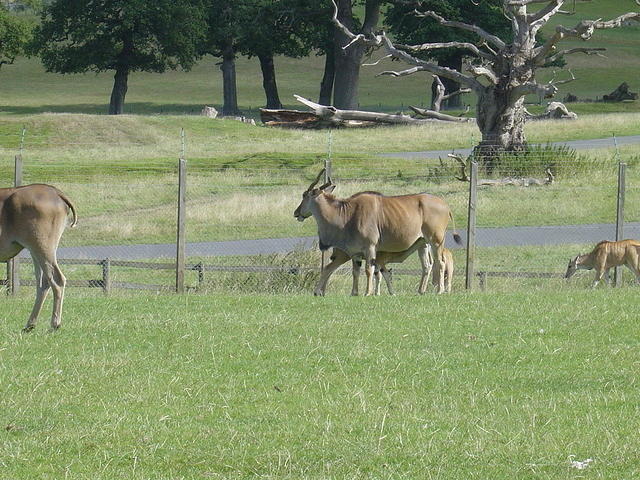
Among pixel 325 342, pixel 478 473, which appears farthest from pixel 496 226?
pixel 478 473

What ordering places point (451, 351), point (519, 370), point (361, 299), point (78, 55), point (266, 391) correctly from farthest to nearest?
point (78, 55) < point (361, 299) < point (451, 351) < point (519, 370) < point (266, 391)

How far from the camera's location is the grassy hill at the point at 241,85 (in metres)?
87.2

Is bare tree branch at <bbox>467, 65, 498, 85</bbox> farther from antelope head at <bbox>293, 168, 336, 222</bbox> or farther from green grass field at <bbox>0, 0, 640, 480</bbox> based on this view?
antelope head at <bbox>293, 168, 336, 222</bbox>

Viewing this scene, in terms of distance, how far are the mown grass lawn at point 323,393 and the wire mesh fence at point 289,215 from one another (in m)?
6.62

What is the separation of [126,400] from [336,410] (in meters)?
1.61

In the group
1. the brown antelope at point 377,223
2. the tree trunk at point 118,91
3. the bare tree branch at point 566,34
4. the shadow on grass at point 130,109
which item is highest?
the bare tree branch at point 566,34

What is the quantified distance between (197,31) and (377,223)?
5094 centimetres

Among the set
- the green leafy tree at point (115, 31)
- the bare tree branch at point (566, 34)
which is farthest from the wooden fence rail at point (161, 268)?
the green leafy tree at point (115, 31)

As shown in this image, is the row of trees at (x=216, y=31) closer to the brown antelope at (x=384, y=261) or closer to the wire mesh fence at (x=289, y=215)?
the wire mesh fence at (x=289, y=215)

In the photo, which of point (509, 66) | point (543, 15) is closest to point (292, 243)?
point (509, 66)

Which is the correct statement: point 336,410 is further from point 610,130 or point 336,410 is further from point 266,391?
point 610,130

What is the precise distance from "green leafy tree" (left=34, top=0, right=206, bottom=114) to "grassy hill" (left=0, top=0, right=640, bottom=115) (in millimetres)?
10448

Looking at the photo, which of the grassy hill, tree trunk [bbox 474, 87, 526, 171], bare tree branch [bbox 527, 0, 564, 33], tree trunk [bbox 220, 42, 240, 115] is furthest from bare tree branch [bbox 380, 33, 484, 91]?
the grassy hill

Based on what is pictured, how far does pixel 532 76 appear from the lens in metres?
33.9
